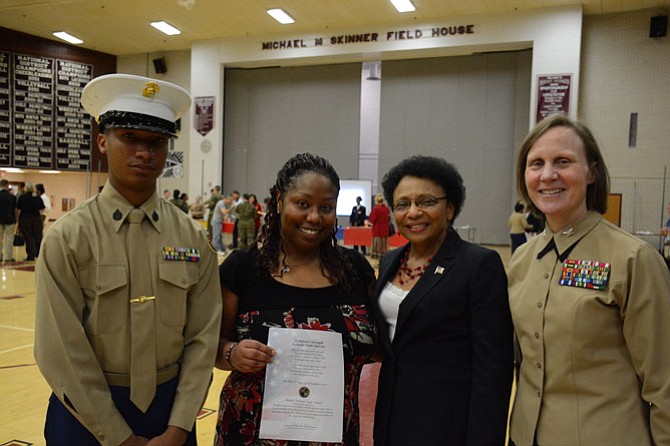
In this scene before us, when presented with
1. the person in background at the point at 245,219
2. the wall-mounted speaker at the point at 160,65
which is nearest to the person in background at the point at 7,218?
the person in background at the point at 245,219

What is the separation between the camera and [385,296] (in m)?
1.96

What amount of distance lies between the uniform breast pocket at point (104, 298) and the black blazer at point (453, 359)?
873mm

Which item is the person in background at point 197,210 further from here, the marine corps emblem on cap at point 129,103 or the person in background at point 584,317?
the person in background at point 584,317

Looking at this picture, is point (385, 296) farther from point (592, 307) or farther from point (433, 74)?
point (433, 74)

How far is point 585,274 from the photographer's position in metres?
1.70

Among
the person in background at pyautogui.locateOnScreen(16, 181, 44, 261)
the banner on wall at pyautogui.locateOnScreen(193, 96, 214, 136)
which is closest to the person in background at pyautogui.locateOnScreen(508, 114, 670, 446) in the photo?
the person in background at pyautogui.locateOnScreen(16, 181, 44, 261)

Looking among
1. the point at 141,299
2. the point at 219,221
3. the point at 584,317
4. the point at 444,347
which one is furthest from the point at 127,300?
the point at 219,221

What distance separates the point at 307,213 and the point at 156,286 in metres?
0.56

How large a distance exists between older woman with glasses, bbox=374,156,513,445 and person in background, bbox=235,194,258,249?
1080 centimetres

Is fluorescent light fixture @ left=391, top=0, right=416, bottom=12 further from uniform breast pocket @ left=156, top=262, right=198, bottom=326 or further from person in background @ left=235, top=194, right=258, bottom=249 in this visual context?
uniform breast pocket @ left=156, top=262, right=198, bottom=326

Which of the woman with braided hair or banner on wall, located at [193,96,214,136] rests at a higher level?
banner on wall, located at [193,96,214,136]

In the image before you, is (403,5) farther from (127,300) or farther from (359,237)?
(127,300)

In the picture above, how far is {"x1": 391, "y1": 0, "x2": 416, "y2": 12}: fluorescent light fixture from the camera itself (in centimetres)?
1359

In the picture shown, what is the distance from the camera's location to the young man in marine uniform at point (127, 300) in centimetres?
158
